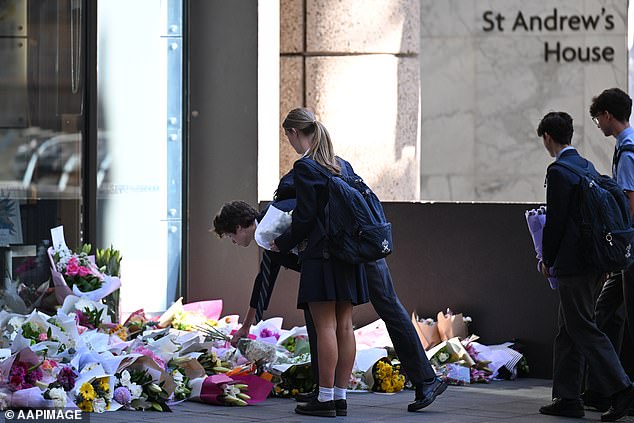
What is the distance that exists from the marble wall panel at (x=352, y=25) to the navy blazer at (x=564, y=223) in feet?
13.8

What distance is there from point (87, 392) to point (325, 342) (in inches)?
51.2

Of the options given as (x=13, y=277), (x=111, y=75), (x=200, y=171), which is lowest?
(x=13, y=277)

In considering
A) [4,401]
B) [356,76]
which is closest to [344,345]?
[4,401]

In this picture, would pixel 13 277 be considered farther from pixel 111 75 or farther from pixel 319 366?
pixel 319 366

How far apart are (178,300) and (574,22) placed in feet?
26.5

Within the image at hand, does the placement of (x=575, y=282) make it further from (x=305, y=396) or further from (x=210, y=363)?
(x=210, y=363)

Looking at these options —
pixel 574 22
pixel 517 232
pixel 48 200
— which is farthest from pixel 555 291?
pixel 574 22

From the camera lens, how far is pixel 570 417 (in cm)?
750

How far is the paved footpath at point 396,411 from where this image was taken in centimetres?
716

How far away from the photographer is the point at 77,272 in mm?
8852

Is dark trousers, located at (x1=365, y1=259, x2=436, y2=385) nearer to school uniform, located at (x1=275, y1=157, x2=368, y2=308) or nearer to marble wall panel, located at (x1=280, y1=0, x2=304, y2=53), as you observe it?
school uniform, located at (x1=275, y1=157, x2=368, y2=308)

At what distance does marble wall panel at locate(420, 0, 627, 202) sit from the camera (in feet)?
53.6

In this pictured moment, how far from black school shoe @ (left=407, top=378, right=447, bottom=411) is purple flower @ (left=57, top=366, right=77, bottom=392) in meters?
1.90

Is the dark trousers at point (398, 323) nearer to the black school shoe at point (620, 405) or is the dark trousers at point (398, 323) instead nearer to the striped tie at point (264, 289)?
the striped tie at point (264, 289)
